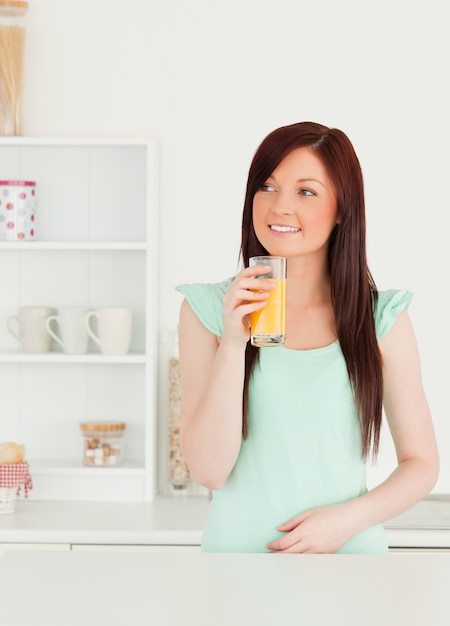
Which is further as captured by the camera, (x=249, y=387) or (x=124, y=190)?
(x=124, y=190)

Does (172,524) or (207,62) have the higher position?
(207,62)

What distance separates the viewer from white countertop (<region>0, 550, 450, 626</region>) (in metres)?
1.11

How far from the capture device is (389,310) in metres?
1.60

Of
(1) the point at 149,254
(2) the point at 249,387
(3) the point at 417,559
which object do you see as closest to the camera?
(3) the point at 417,559

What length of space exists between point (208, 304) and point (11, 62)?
1.60m

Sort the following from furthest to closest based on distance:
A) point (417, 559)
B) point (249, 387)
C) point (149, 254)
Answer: point (149, 254) < point (249, 387) < point (417, 559)

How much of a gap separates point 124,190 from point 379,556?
1825 mm

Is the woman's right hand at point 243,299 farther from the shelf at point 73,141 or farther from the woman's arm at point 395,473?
the shelf at point 73,141

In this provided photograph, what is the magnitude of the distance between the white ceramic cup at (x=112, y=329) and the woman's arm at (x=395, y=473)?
1.38 m

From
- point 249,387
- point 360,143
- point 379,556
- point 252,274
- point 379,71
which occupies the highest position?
point 379,71

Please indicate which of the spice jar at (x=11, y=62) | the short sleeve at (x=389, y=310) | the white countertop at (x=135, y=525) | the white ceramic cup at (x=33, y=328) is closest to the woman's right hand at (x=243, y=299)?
the short sleeve at (x=389, y=310)

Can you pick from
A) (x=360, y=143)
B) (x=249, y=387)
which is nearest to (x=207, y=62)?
(x=360, y=143)

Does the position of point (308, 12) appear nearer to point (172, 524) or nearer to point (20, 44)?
point (20, 44)

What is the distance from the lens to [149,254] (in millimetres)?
2840
